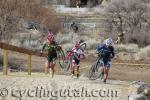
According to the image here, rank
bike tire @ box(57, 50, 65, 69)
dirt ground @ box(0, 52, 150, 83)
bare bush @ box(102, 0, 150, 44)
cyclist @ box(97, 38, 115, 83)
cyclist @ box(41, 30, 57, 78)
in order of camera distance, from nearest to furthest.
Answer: cyclist @ box(97, 38, 115, 83) → cyclist @ box(41, 30, 57, 78) → bike tire @ box(57, 50, 65, 69) → dirt ground @ box(0, 52, 150, 83) → bare bush @ box(102, 0, 150, 44)

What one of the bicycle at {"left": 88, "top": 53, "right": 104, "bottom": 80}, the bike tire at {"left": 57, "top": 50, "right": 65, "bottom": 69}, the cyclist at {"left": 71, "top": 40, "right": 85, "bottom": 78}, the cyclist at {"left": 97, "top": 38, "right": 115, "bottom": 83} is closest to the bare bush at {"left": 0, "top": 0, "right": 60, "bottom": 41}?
the bike tire at {"left": 57, "top": 50, "right": 65, "bottom": 69}

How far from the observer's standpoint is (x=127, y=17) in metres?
39.6

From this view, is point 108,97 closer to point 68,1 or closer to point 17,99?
point 17,99

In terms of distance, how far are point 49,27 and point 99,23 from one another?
471 centimetres

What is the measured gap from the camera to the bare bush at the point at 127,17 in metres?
38.8

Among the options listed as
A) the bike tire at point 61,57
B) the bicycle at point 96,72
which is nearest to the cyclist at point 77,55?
the bicycle at point 96,72

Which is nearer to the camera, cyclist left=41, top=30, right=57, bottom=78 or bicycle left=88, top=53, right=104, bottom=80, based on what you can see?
bicycle left=88, top=53, right=104, bottom=80

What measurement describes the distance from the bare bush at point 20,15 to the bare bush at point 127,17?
4713 millimetres

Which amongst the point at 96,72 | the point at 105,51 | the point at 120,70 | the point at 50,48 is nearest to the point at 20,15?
the point at 120,70

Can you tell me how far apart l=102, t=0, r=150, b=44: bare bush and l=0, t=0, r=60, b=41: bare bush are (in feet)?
15.5

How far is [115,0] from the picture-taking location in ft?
138

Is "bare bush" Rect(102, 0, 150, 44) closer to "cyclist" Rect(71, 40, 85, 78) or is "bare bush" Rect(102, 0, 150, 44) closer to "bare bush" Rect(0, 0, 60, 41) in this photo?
"bare bush" Rect(0, 0, 60, 41)

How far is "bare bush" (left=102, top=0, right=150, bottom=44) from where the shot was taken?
38.8m

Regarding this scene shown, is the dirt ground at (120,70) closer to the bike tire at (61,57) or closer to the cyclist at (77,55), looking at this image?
the bike tire at (61,57)
